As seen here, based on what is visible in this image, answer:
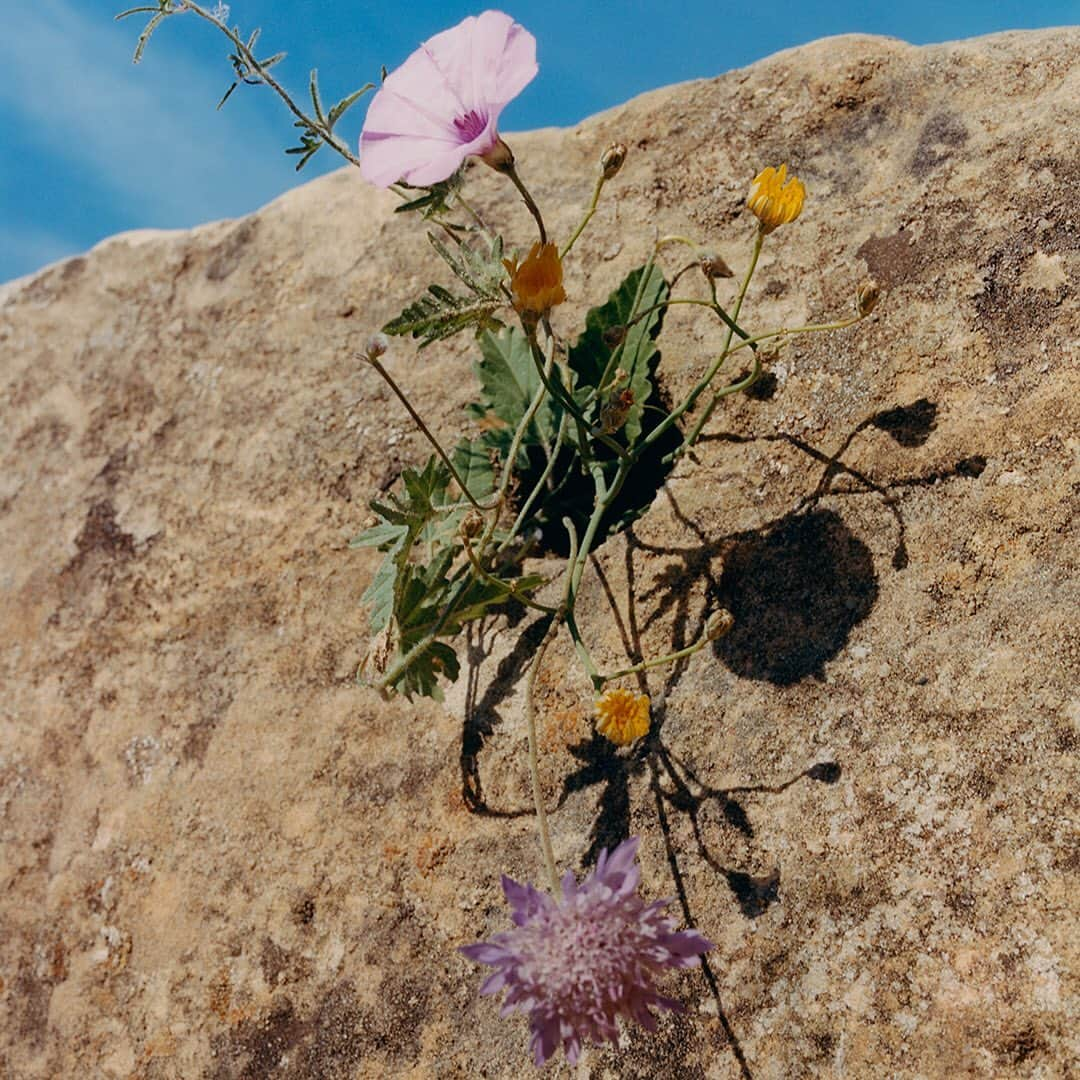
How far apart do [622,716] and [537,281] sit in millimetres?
513

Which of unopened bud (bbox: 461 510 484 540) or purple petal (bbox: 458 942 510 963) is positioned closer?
purple petal (bbox: 458 942 510 963)

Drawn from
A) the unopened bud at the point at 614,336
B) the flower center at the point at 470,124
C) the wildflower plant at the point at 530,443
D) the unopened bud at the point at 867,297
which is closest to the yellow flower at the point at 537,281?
the wildflower plant at the point at 530,443

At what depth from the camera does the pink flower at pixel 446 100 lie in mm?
1298

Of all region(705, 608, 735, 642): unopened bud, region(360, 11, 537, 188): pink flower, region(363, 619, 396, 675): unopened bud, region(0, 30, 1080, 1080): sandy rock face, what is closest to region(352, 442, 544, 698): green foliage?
region(363, 619, 396, 675): unopened bud

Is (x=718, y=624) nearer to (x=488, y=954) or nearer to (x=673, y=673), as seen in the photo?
(x=673, y=673)

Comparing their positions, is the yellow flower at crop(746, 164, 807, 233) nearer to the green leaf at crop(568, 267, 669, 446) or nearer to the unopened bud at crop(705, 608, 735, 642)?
the green leaf at crop(568, 267, 669, 446)

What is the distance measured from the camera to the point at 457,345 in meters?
1.89

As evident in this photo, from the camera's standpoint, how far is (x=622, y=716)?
3.98 ft

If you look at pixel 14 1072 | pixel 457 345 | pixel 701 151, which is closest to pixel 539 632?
pixel 457 345

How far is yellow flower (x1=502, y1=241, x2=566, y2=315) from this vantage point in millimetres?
1191

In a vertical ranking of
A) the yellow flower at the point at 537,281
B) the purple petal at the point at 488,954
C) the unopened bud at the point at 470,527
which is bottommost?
the purple petal at the point at 488,954

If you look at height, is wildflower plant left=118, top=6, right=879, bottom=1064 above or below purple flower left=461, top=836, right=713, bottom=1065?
above

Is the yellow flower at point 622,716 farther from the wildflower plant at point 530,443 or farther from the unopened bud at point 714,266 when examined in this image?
the unopened bud at point 714,266

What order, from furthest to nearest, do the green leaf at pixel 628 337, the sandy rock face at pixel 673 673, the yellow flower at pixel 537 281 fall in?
1. the green leaf at pixel 628 337
2. the yellow flower at pixel 537 281
3. the sandy rock face at pixel 673 673
